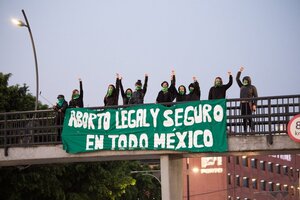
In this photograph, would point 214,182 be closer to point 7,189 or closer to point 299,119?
point 7,189

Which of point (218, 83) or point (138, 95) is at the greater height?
point (218, 83)

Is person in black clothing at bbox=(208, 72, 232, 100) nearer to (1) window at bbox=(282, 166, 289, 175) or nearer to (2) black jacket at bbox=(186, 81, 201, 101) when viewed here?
(2) black jacket at bbox=(186, 81, 201, 101)

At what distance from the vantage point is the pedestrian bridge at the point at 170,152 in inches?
965

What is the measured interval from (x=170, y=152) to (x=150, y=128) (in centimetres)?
118

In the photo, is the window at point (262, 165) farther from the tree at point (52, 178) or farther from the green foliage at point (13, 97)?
the green foliage at point (13, 97)

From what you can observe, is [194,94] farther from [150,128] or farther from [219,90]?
[150,128]

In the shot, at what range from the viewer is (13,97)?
36.6m

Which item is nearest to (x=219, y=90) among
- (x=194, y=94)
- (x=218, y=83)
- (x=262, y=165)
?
(x=218, y=83)

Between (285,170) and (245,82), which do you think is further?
(285,170)

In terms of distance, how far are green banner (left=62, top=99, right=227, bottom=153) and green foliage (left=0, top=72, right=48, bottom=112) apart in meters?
8.98

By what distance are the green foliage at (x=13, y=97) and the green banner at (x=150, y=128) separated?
8981mm

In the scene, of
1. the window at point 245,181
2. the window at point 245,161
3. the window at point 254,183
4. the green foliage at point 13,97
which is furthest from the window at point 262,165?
the green foliage at point 13,97

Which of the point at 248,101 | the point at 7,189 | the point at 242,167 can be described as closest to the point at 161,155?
the point at 248,101

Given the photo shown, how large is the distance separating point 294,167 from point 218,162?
95.1ft
